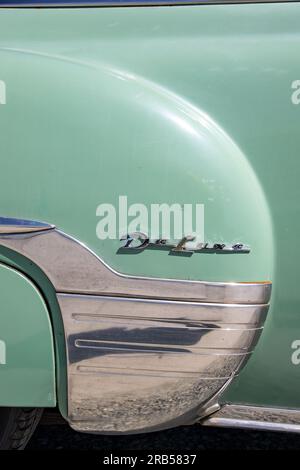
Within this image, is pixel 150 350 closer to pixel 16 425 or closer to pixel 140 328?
pixel 140 328

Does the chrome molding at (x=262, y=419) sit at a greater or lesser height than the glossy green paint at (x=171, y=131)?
lesser

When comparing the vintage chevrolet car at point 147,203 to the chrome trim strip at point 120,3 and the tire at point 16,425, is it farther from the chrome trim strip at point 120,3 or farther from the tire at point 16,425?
the tire at point 16,425

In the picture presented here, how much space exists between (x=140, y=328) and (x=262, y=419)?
19.1 inches

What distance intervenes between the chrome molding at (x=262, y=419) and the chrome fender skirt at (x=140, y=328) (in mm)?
134

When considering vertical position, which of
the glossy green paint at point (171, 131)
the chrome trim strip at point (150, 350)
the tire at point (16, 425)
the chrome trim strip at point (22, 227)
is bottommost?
the tire at point (16, 425)

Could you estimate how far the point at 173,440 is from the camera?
2.24 m

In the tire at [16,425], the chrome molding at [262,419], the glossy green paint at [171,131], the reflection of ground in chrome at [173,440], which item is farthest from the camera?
the reflection of ground in chrome at [173,440]

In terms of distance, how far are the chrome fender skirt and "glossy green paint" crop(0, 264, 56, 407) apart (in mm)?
60

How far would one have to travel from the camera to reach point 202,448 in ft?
7.18

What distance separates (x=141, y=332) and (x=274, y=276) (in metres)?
0.41

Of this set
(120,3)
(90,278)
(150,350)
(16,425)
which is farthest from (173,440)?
(120,3)

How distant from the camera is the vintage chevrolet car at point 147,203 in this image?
1410 mm

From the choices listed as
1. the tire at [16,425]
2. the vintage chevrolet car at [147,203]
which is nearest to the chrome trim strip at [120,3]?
the vintage chevrolet car at [147,203]

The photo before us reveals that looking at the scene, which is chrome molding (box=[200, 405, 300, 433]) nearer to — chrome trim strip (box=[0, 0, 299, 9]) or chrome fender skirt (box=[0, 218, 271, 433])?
chrome fender skirt (box=[0, 218, 271, 433])
